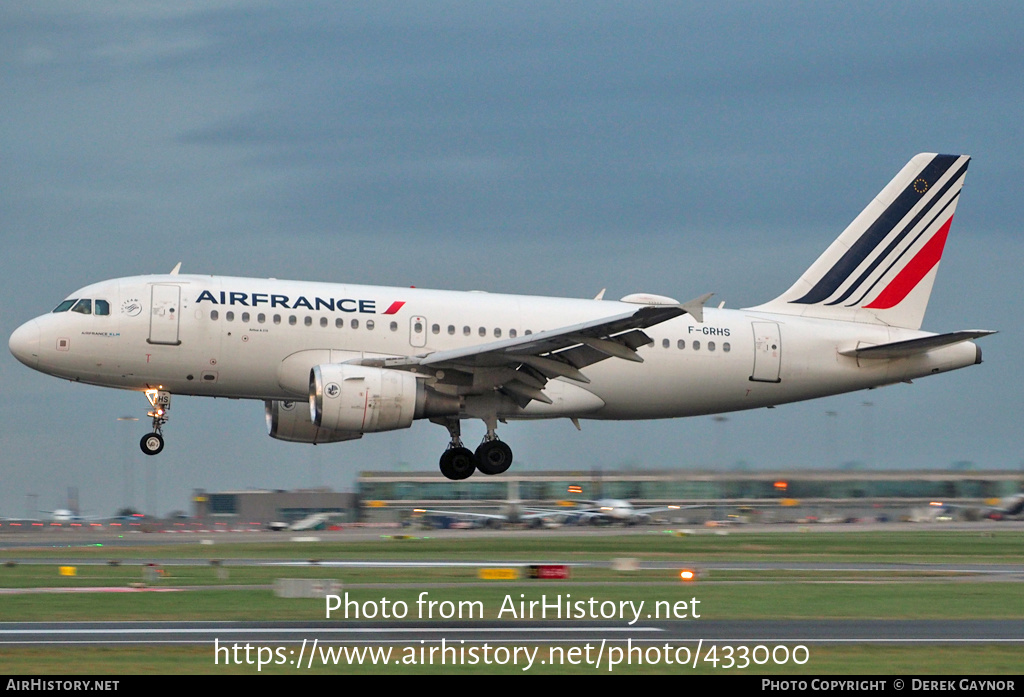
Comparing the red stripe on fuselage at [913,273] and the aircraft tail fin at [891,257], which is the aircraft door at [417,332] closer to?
the aircraft tail fin at [891,257]

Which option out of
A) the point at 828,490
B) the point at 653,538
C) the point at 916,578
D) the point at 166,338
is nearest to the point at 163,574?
the point at 166,338

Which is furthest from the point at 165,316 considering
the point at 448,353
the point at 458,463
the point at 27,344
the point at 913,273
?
the point at 913,273

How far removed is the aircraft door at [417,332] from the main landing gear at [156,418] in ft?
22.2

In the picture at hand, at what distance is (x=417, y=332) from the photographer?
37.1m

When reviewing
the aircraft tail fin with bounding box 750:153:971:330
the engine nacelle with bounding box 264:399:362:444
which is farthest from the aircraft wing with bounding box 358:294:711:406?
the aircraft tail fin with bounding box 750:153:971:330

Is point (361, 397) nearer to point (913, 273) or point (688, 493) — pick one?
point (913, 273)

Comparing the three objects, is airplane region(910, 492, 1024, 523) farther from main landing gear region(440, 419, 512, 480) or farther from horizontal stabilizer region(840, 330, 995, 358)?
main landing gear region(440, 419, 512, 480)

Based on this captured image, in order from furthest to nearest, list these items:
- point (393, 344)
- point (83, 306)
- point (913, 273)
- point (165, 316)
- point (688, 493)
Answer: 1. point (688, 493)
2. point (913, 273)
3. point (393, 344)
4. point (83, 306)
5. point (165, 316)

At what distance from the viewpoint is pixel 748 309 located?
41438 mm

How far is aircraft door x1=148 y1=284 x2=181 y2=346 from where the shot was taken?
117 ft

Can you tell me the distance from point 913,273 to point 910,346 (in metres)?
4.54

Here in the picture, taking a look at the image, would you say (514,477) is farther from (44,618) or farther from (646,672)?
(646,672)

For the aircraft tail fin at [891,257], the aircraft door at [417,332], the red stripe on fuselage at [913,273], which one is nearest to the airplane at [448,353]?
the aircraft door at [417,332]

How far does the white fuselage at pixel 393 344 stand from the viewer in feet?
117
